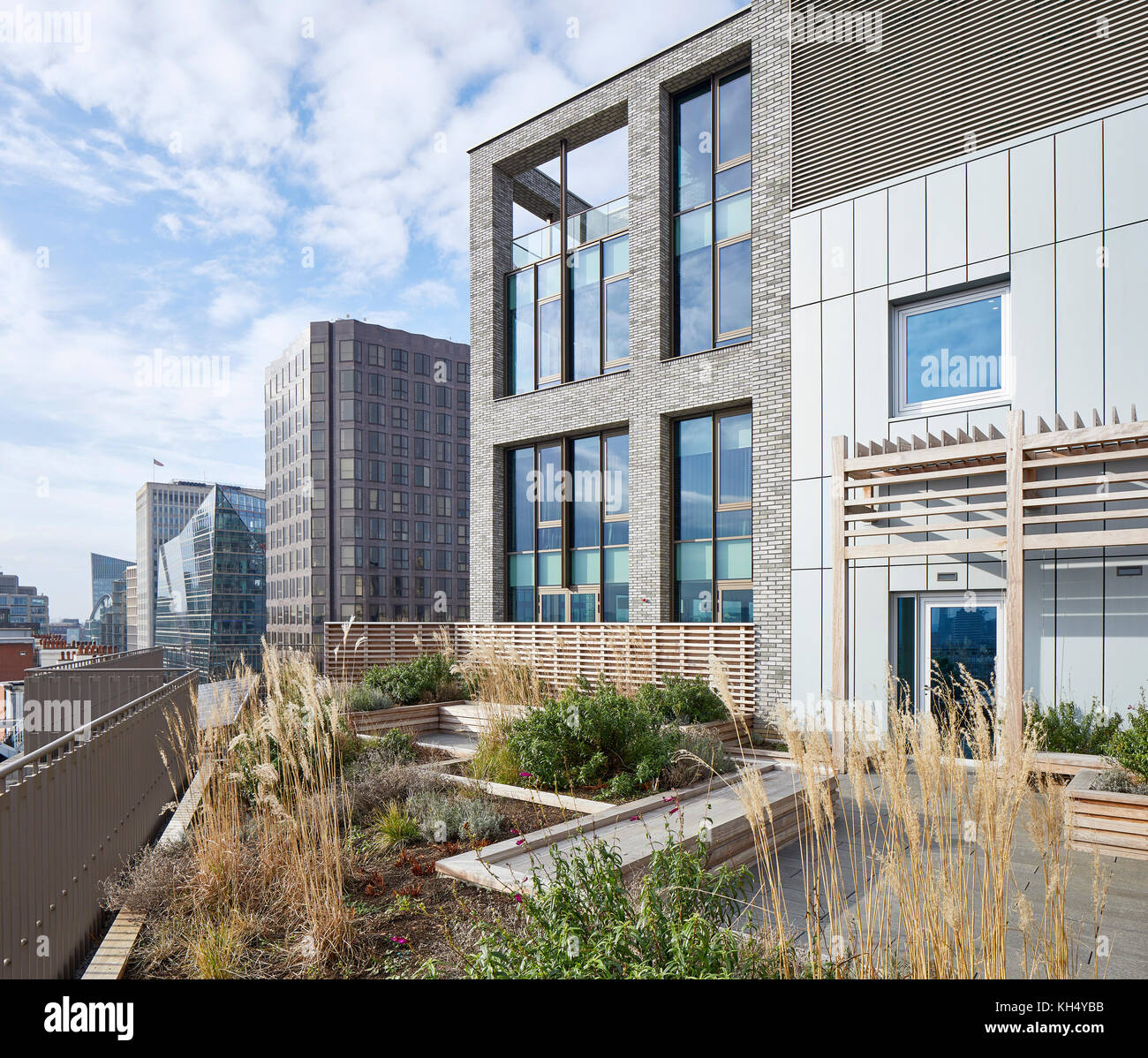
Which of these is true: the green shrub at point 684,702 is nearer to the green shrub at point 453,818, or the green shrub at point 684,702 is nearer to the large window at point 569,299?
the green shrub at point 453,818

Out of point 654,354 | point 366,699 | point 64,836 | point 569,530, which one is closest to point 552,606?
point 569,530

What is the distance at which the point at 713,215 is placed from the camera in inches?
515

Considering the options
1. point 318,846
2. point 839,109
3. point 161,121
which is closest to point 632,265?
point 839,109

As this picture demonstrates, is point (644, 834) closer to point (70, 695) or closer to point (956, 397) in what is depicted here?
point (70, 695)

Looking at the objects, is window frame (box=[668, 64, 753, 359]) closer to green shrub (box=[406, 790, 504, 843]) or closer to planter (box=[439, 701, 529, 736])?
planter (box=[439, 701, 529, 736])

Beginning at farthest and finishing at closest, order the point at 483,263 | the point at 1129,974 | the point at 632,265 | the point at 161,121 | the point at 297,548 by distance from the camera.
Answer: the point at 297,548, the point at 483,263, the point at 632,265, the point at 161,121, the point at 1129,974

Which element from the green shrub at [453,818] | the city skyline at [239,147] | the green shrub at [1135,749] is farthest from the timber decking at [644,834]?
the city skyline at [239,147]

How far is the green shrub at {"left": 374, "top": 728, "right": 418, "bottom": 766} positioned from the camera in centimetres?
680

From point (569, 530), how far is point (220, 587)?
5210cm

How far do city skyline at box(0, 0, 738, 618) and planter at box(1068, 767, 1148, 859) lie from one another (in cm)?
972
